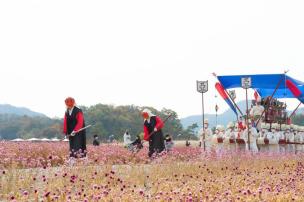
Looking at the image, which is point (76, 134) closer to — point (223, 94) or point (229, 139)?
point (229, 139)

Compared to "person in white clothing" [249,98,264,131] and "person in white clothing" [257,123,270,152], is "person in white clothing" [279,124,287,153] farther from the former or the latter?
"person in white clothing" [249,98,264,131]

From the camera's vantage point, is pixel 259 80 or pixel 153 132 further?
pixel 259 80

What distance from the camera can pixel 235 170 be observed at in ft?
42.8

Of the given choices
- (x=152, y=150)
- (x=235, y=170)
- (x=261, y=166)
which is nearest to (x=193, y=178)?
(x=235, y=170)

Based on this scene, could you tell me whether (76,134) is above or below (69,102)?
below

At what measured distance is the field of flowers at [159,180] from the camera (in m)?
7.40

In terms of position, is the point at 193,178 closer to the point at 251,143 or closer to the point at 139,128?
the point at 251,143

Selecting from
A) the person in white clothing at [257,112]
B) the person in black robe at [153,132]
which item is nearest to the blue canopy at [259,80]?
the person in white clothing at [257,112]

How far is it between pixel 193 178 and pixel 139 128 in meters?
69.5

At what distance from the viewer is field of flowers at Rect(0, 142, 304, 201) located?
24.3 ft

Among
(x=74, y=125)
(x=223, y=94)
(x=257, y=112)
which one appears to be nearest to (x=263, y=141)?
(x=257, y=112)

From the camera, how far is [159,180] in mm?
10328

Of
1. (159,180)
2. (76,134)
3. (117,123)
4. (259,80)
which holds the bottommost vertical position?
(159,180)

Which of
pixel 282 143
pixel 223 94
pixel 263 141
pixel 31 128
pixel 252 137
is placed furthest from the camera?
pixel 31 128
